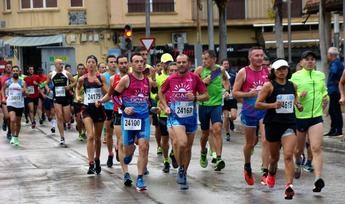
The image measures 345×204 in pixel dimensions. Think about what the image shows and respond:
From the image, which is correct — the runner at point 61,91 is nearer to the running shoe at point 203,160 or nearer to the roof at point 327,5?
the running shoe at point 203,160

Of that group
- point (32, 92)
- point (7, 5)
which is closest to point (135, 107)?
point (32, 92)

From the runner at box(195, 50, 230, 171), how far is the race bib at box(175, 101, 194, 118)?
151 cm

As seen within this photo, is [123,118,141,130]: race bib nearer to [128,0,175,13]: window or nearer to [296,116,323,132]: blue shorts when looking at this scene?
[296,116,323,132]: blue shorts

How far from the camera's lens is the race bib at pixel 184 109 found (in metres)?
11.3

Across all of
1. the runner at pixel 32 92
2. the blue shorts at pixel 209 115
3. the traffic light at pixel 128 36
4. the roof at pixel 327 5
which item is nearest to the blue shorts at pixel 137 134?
the blue shorts at pixel 209 115

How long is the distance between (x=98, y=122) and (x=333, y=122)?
6.98m

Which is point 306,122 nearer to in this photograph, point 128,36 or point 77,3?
point 128,36

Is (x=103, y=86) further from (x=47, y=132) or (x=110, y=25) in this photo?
(x=110, y=25)

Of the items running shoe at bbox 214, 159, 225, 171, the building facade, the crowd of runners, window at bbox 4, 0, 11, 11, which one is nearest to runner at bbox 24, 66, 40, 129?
the crowd of runners

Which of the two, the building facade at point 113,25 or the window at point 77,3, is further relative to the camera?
the window at point 77,3

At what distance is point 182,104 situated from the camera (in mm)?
11383

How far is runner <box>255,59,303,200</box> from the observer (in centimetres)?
1011

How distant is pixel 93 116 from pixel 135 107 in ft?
6.33

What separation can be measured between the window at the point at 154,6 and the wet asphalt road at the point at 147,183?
30.8 meters
